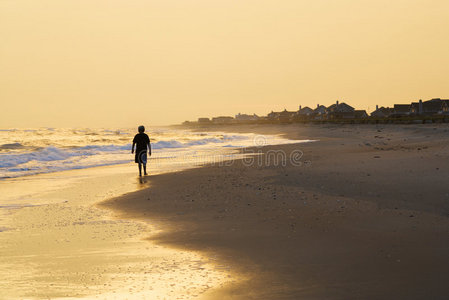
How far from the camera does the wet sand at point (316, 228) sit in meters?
4.81

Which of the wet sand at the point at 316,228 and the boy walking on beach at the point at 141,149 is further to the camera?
the boy walking on beach at the point at 141,149

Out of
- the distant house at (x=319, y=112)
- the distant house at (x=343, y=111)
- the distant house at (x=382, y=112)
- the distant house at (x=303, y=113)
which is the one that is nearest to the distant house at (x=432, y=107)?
the distant house at (x=382, y=112)

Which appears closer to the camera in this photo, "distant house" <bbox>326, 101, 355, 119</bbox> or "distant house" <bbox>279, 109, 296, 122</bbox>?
"distant house" <bbox>326, 101, 355, 119</bbox>

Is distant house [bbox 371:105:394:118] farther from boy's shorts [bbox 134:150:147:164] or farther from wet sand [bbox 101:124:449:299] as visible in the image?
wet sand [bbox 101:124:449:299]

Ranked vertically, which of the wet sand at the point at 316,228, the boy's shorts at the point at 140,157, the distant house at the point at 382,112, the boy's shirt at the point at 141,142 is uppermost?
the distant house at the point at 382,112

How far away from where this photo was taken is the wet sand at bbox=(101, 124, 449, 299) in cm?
481

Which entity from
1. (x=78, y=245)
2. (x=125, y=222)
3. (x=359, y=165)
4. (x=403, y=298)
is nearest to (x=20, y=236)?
(x=78, y=245)

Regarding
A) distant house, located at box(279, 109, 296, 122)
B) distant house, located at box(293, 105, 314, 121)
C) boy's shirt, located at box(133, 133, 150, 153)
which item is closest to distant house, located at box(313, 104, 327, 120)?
distant house, located at box(293, 105, 314, 121)

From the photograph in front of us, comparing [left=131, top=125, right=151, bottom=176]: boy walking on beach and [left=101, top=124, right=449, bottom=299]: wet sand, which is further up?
[left=131, top=125, right=151, bottom=176]: boy walking on beach

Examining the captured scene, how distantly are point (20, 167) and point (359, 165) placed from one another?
16.2 m

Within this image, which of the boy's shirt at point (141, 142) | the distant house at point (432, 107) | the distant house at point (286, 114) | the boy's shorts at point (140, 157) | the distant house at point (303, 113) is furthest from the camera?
the distant house at point (286, 114)

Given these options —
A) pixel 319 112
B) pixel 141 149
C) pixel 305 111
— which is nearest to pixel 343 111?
pixel 319 112

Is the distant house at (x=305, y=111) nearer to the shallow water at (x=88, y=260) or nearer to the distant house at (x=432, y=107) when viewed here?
the distant house at (x=432, y=107)

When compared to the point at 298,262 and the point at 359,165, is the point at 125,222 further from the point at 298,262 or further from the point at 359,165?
the point at 359,165
